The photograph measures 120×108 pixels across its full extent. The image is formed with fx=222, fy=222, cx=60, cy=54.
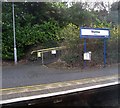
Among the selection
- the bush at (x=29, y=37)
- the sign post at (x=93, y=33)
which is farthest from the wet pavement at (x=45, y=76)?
the bush at (x=29, y=37)

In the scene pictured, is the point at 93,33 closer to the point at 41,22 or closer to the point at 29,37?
the point at 29,37

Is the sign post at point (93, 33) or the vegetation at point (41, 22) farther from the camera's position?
the vegetation at point (41, 22)

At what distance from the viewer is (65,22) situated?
11.7 m

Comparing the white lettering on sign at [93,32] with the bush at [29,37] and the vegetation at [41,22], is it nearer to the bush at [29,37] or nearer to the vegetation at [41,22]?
the vegetation at [41,22]

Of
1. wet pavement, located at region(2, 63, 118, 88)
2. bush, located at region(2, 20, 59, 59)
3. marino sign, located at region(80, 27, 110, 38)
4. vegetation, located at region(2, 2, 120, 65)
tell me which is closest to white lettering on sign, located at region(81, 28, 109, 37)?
marino sign, located at region(80, 27, 110, 38)

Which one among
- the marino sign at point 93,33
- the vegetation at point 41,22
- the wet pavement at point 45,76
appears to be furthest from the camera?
the vegetation at point 41,22

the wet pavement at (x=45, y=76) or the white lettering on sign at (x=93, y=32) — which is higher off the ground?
the white lettering on sign at (x=93, y=32)

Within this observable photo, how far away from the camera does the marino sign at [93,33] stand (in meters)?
7.63

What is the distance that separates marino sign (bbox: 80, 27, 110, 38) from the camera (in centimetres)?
763

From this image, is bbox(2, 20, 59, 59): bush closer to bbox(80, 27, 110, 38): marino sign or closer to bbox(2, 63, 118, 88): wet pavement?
bbox(80, 27, 110, 38): marino sign

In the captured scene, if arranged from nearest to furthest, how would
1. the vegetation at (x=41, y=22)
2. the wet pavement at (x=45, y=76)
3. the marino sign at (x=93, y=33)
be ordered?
the wet pavement at (x=45, y=76) < the marino sign at (x=93, y=33) < the vegetation at (x=41, y=22)

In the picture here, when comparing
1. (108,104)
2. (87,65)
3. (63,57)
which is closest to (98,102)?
(108,104)

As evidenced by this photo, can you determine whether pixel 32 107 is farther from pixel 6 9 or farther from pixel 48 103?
pixel 6 9

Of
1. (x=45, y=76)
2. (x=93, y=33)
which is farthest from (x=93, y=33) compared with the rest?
(x=45, y=76)
